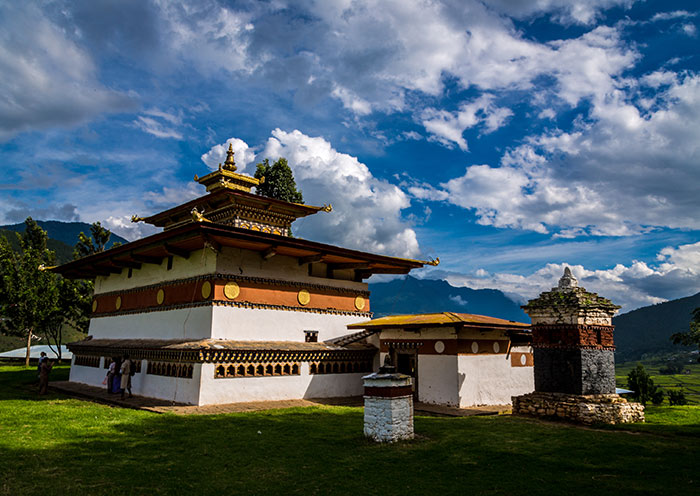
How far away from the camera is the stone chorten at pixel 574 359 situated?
1190cm

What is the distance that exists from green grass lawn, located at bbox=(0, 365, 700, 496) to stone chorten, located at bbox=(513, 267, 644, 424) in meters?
0.72

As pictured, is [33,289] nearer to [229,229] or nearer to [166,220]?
[166,220]

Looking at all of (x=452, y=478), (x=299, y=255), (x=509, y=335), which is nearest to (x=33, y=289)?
(x=299, y=255)

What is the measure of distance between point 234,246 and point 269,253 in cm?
120

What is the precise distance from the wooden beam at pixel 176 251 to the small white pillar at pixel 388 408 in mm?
9633

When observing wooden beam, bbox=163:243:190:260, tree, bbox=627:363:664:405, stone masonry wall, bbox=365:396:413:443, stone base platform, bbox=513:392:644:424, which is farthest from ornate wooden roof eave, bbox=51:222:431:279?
tree, bbox=627:363:664:405

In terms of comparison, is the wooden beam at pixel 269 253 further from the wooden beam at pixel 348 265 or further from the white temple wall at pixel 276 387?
the white temple wall at pixel 276 387

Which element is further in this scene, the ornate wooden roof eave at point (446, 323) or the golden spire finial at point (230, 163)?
the golden spire finial at point (230, 163)

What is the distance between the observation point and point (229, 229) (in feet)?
48.4

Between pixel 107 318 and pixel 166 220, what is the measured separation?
5398 mm

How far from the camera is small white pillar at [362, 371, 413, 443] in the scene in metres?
9.17

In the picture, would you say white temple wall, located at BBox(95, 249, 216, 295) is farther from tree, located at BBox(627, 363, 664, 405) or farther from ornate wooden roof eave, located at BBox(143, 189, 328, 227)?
tree, located at BBox(627, 363, 664, 405)

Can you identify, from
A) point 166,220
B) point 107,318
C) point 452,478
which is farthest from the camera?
point 166,220

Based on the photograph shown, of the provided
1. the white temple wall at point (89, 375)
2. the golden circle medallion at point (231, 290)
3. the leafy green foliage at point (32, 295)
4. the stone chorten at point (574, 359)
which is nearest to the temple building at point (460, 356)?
the stone chorten at point (574, 359)
